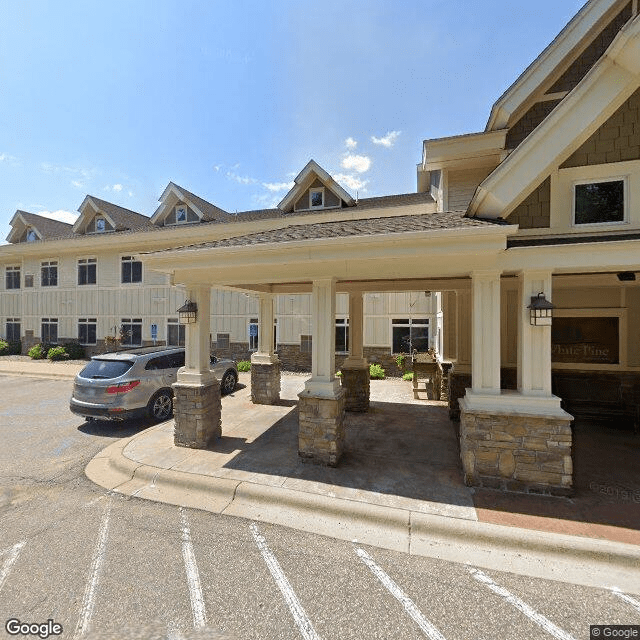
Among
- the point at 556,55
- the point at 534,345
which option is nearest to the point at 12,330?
the point at 534,345

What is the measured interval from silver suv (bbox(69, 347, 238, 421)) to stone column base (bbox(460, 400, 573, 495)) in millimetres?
7104

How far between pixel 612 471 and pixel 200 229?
18298 mm

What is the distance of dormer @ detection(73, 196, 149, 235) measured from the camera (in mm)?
20777

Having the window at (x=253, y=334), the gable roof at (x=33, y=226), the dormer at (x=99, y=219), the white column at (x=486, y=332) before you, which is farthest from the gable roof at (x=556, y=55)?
the gable roof at (x=33, y=226)

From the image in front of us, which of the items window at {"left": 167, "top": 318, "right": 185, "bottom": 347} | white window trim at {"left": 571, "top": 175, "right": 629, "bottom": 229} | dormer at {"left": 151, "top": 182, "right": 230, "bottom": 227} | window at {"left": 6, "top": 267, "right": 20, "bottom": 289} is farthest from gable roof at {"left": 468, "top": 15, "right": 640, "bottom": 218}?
window at {"left": 6, "top": 267, "right": 20, "bottom": 289}

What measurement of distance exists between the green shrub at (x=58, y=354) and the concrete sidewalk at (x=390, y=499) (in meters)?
16.9

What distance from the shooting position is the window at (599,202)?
487 centimetres

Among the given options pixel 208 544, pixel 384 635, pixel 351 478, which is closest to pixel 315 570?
pixel 384 635

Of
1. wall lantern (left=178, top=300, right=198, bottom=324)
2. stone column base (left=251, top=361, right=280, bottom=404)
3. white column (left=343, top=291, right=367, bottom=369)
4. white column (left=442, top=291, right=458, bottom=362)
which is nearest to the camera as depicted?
wall lantern (left=178, top=300, right=198, bottom=324)

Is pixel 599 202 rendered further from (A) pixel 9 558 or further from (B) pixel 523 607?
(A) pixel 9 558

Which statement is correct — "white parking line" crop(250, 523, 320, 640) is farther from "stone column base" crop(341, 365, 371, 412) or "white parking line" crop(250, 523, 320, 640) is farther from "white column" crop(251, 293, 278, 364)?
"white column" crop(251, 293, 278, 364)

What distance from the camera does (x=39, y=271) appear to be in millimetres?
21906

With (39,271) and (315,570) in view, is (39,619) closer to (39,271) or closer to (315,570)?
(315,570)

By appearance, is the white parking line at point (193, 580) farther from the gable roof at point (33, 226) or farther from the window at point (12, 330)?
the window at point (12, 330)
